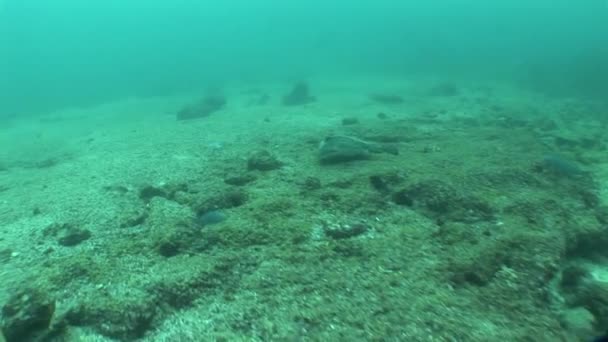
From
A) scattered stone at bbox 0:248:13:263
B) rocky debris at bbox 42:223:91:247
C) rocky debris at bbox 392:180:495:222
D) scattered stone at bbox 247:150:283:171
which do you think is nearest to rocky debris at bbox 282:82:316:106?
scattered stone at bbox 247:150:283:171

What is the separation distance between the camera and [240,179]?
12312mm

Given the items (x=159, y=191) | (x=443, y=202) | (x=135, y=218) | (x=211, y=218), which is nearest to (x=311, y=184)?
(x=211, y=218)

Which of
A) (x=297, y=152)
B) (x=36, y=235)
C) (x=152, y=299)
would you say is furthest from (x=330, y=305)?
(x=297, y=152)

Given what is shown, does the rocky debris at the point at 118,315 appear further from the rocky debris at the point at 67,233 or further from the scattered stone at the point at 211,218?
the rocky debris at the point at 67,233

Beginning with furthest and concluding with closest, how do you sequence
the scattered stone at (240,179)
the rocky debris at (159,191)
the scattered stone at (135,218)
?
1. the scattered stone at (240,179)
2. the rocky debris at (159,191)
3. the scattered stone at (135,218)

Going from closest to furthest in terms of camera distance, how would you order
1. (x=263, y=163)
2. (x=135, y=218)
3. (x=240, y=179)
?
(x=135, y=218), (x=240, y=179), (x=263, y=163)

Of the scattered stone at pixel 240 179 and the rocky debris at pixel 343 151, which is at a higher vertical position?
the rocky debris at pixel 343 151

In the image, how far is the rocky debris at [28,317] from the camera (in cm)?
566

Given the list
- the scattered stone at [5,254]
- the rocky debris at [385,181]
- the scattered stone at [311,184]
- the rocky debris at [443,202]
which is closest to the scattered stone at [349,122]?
the scattered stone at [311,184]

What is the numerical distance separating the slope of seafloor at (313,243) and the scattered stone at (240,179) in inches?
3.0

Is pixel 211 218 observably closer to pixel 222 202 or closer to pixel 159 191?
Answer: pixel 222 202

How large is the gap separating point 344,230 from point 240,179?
4484 mm

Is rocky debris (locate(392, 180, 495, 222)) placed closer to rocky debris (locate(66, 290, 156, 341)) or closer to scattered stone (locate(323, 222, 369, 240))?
scattered stone (locate(323, 222, 369, 240))

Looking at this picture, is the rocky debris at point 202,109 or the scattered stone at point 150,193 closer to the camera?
the scattered stone at point 150,193
